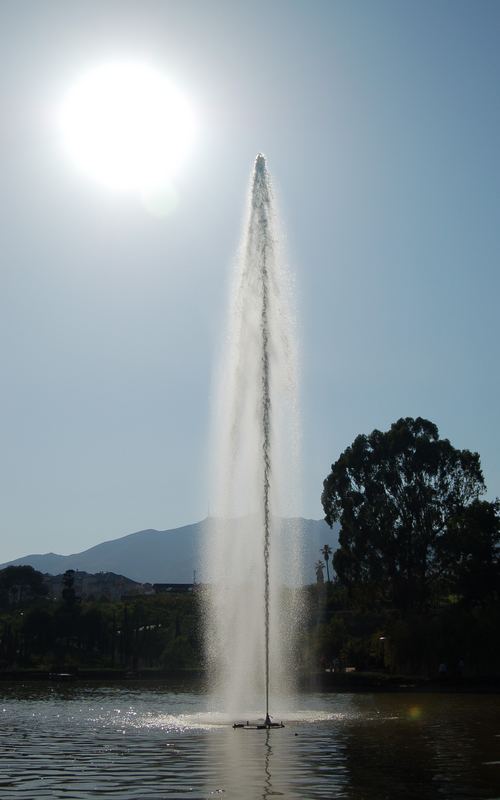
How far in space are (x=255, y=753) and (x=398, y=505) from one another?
134ft

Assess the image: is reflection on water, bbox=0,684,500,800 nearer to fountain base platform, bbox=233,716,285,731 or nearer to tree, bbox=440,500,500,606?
fountain base platform, bbox=233,716,285,731

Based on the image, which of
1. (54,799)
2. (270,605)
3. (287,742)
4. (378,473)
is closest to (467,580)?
(378,473)

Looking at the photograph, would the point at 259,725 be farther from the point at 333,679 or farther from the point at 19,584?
the point at 19,584

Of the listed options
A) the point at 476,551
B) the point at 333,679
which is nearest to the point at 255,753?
the point at 333,679

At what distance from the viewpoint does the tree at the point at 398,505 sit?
6278 cm

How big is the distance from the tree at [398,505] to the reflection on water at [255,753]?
2077 centimetres

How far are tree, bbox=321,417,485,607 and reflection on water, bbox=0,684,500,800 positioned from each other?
20.8 m

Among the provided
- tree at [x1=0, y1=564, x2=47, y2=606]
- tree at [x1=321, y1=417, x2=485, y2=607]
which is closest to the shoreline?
tree at [x1=321, y1=417, x2=485, y2=607]

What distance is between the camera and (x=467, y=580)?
2384 inches

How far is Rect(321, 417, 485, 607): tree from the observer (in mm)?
62781

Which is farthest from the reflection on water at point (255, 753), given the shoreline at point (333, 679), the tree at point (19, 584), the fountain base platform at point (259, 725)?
the tree at point (19, 584)

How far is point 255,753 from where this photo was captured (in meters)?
24.1

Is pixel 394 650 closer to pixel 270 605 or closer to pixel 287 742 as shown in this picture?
pixel 270 605

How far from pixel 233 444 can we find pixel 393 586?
28.3m
